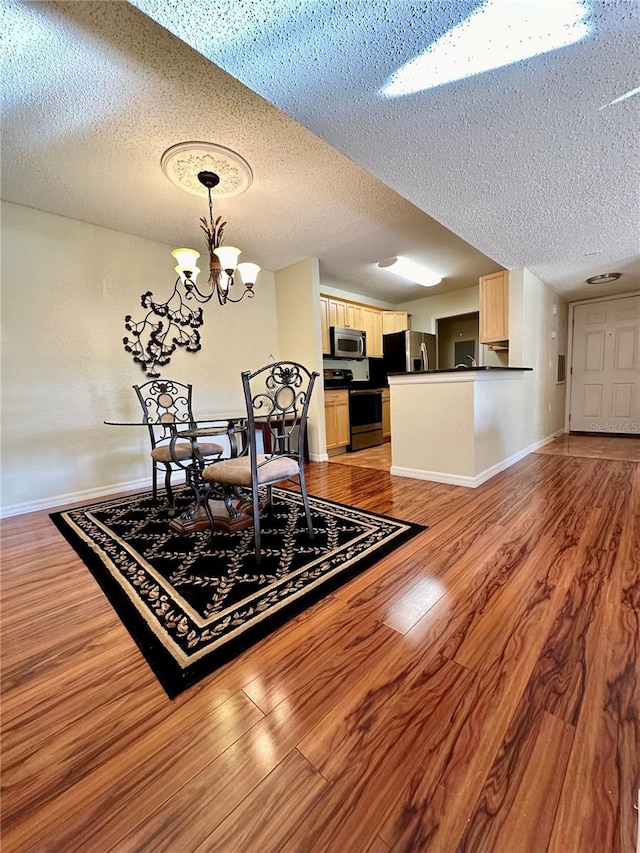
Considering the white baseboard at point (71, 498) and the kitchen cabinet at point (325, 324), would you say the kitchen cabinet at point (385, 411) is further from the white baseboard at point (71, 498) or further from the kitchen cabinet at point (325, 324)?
the white baseboard at point (71, 498)

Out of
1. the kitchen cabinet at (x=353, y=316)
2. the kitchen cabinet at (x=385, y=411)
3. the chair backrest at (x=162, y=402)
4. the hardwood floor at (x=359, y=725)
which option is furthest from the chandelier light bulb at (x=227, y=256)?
the kitchen cabinet at (x=385, y=411)

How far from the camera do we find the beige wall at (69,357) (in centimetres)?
273

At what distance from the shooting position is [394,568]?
65.2 inches

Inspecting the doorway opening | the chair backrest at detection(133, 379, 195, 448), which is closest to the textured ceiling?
the chair backrest at detection(133, 379, 195, 448)

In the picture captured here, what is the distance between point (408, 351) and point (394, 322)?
75 centimetres

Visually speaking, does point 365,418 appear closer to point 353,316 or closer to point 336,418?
point 336,418

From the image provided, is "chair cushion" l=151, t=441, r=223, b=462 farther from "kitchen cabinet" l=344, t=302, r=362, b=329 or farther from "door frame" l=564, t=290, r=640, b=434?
"door frame" l=564, t=290, r=640, b=434

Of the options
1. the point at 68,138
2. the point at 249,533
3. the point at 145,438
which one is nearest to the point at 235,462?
the point at 249,533

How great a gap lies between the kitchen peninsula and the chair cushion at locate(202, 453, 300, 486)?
1.61m

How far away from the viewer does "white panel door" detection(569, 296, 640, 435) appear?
5.04 metres

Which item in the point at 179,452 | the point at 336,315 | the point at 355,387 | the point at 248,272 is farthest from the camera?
the point at 336,315

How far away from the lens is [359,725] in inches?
35.7

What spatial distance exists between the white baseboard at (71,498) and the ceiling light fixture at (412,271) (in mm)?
3699

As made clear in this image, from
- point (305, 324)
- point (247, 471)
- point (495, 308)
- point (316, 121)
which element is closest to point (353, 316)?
point (305, 324)
